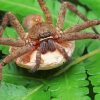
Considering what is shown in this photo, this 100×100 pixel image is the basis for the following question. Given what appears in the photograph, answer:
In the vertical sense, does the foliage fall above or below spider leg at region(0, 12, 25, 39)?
below

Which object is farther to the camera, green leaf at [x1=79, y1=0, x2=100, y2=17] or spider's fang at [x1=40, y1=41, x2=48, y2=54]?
green leaf at [x1=79, y1=0, x2=100, y2=17]

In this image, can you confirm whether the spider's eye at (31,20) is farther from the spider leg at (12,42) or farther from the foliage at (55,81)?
the spider leg at (12,42)

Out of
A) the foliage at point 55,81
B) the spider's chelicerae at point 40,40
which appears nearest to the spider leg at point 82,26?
the spider's chelicerae at point 40,40

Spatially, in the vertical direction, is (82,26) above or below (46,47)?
above

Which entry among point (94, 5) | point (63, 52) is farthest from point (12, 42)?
point (94, 5)

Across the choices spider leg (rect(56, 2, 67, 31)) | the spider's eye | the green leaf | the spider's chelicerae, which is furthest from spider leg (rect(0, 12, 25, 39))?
the green leaf

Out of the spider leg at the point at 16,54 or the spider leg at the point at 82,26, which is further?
the spider leg at the point at 82,26

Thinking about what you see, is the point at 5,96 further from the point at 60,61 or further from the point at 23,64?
the point at 60,61

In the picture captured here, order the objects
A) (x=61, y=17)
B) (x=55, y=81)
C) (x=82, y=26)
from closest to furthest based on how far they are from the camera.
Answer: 1. (x=55, y=81)
2. (x=82, y=26)
3. (x=61, y=17)

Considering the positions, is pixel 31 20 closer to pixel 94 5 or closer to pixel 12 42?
pixel 12 42

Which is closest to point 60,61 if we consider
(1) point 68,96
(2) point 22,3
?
(1) point 68,96

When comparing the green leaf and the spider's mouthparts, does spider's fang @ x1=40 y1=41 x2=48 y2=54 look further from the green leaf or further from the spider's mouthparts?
the green leaf

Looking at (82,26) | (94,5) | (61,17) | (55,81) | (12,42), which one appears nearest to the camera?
(55,81)
